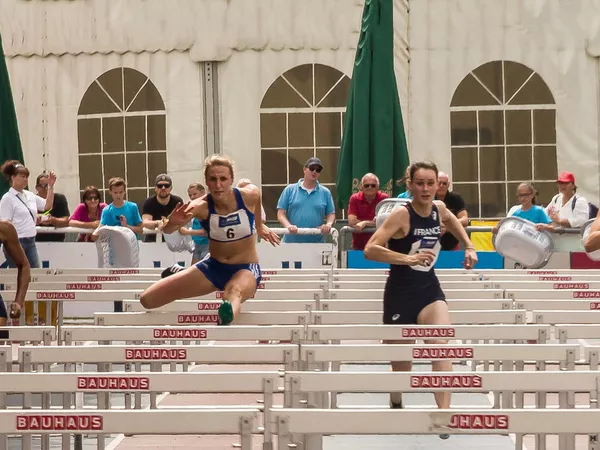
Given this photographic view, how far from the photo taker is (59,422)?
5176 millimetres

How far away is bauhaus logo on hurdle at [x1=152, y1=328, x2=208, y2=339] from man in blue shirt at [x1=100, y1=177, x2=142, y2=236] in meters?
8.16

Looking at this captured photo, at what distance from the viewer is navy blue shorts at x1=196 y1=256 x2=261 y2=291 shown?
991cm

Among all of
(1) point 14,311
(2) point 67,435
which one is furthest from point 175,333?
(1) point 14,311

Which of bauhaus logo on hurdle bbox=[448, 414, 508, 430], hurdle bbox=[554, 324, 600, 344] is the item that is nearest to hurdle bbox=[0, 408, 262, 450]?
bauhaus logo on hurdle bbox=[448, 414, 508, 430]

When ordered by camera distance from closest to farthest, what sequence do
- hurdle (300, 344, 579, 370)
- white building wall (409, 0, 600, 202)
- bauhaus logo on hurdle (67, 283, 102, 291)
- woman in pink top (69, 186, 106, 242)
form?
1. hurdle (300, 344, 579, 370)
2. bauhaus logo on hurdle (67, 283, 102, 291)
3. woman in pink top (69, 186, 106, 242)
4. white building wall (409, 0, 600, 202)

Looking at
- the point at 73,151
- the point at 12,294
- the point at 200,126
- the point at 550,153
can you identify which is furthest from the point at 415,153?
the point at 12,294

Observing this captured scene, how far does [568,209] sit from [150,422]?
11503 mm

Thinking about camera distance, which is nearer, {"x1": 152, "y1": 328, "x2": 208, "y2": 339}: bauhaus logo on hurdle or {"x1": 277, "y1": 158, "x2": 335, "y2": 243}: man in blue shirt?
{"x1": 152, "y1": 328, "x2": 208, "y2": 339}: bauhaus logo on hurdle

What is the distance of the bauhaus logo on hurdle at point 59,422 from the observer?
5125 millimetres

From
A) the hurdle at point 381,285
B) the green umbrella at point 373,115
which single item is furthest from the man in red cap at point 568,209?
the hurdle at point 381,285

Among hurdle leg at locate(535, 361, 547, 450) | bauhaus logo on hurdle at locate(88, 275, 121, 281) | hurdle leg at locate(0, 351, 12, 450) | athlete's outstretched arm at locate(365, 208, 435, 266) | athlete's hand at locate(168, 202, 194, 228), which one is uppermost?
athlete's hand at locate(168, 202, 194, 228)

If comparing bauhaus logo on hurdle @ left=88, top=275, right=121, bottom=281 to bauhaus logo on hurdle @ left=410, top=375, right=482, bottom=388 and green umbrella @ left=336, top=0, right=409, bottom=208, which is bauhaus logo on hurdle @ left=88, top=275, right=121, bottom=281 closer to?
green umbrella @ left=336, top=0, right=409, bottom=208

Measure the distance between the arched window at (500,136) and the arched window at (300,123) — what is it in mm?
1946

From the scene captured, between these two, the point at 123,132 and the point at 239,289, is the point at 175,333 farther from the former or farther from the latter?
the point at 123,132
